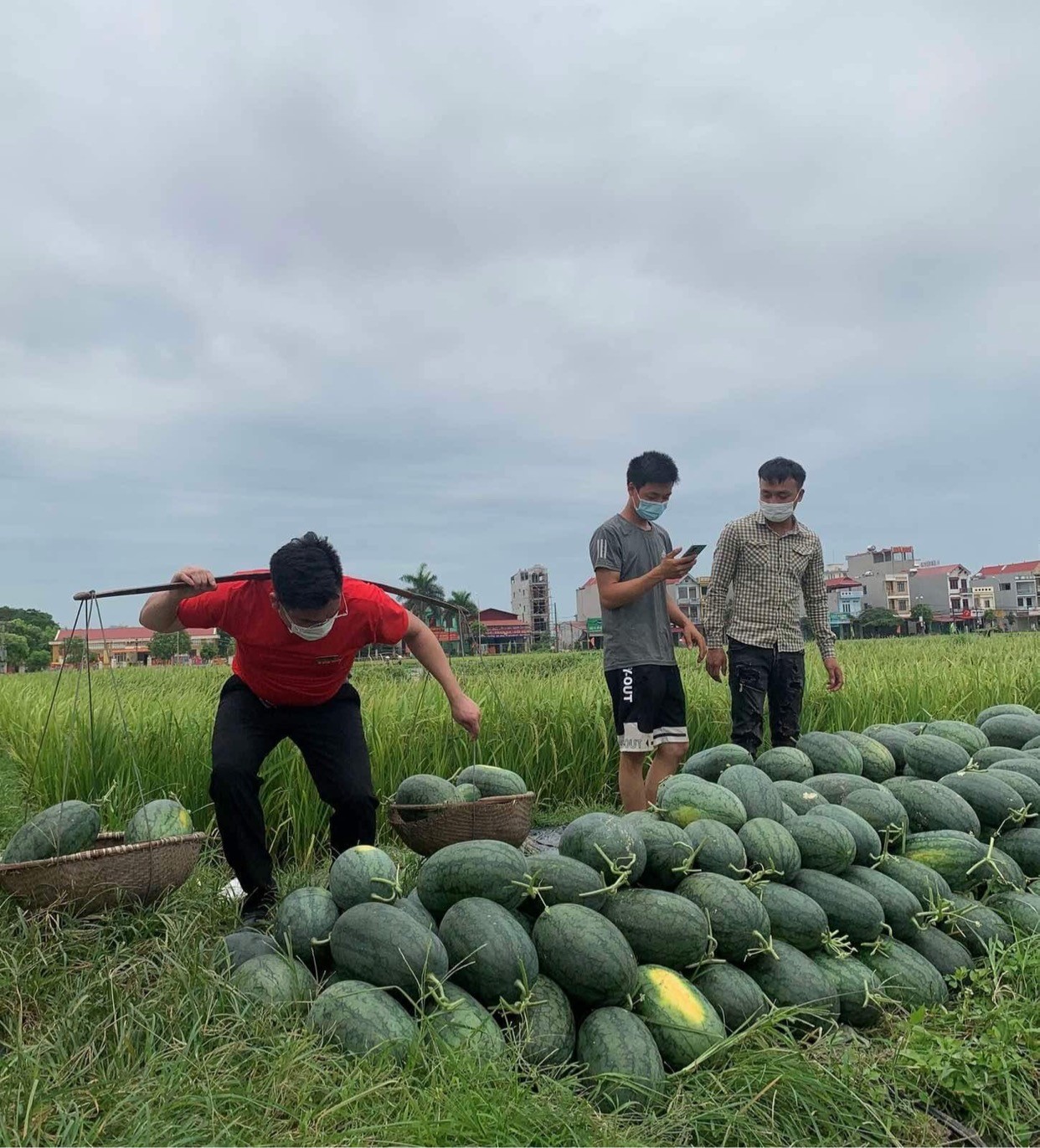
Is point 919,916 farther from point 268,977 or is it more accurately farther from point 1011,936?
point 268,977

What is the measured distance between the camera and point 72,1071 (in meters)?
2.20

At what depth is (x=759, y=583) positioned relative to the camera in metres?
5.17

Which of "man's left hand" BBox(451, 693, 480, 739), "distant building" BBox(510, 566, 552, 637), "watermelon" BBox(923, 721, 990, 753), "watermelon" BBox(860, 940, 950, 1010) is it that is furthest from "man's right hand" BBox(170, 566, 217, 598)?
"distant building" BBox(510, 566, 552, 637)

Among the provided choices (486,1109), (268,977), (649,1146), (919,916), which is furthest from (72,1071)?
(919,916)

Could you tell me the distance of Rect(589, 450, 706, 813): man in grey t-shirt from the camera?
15.9ft

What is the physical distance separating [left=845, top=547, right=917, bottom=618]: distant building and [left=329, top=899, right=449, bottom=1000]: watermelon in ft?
267

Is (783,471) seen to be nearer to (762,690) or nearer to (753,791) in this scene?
(762,690)

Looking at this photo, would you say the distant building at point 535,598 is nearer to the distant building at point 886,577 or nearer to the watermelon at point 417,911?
the distant building at point 886,577

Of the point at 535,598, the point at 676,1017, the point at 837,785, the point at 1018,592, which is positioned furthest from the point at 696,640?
the point at 1018,592

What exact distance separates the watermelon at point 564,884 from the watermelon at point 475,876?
0.06m

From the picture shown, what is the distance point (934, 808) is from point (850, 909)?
884 mm

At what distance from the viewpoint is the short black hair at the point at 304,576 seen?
125 inches

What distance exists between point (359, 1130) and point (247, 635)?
2018mm

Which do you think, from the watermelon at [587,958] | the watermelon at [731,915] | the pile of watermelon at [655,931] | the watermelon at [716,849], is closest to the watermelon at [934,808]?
the pile of watermelon at [655,931]
